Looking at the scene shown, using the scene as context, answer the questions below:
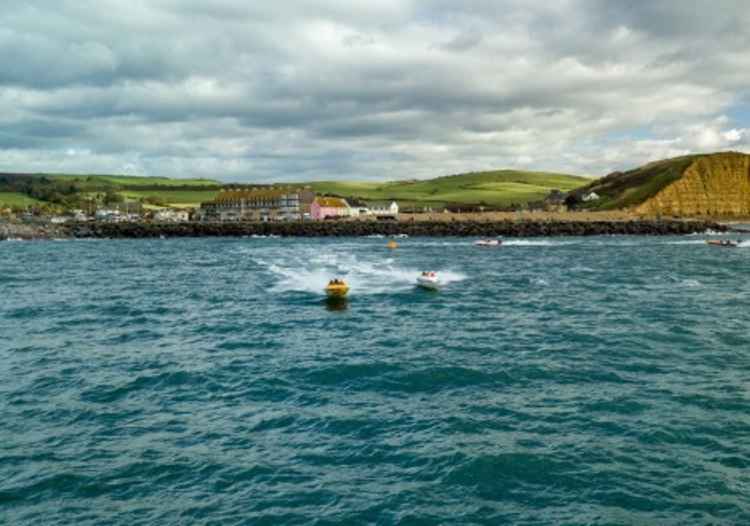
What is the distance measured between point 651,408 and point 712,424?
6.11ft

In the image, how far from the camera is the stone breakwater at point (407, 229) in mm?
140875

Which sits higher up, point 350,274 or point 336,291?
point 336,291

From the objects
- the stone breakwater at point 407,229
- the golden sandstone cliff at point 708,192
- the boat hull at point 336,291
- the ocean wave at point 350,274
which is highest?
the golden sandstone cliff at point 708,192

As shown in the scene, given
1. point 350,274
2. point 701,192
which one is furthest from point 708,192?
point 350,274

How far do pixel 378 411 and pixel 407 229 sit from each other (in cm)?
12740

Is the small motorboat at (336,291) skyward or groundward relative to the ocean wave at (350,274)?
skyward

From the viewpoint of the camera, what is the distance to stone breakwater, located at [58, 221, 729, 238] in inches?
5546

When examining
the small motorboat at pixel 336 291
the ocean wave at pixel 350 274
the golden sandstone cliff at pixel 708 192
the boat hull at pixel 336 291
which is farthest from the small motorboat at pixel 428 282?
the golden sandstone cliff at pixel 708 192

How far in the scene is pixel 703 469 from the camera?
16.0m

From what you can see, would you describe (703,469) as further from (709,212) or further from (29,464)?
(709,212)

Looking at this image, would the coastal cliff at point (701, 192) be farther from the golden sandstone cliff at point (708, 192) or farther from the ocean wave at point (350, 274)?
the ocean wave at point (350, 274)

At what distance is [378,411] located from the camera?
2062 cm

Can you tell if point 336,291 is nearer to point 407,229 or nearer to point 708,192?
point 407,229

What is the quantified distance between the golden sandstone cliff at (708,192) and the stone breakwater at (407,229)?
3412cm
